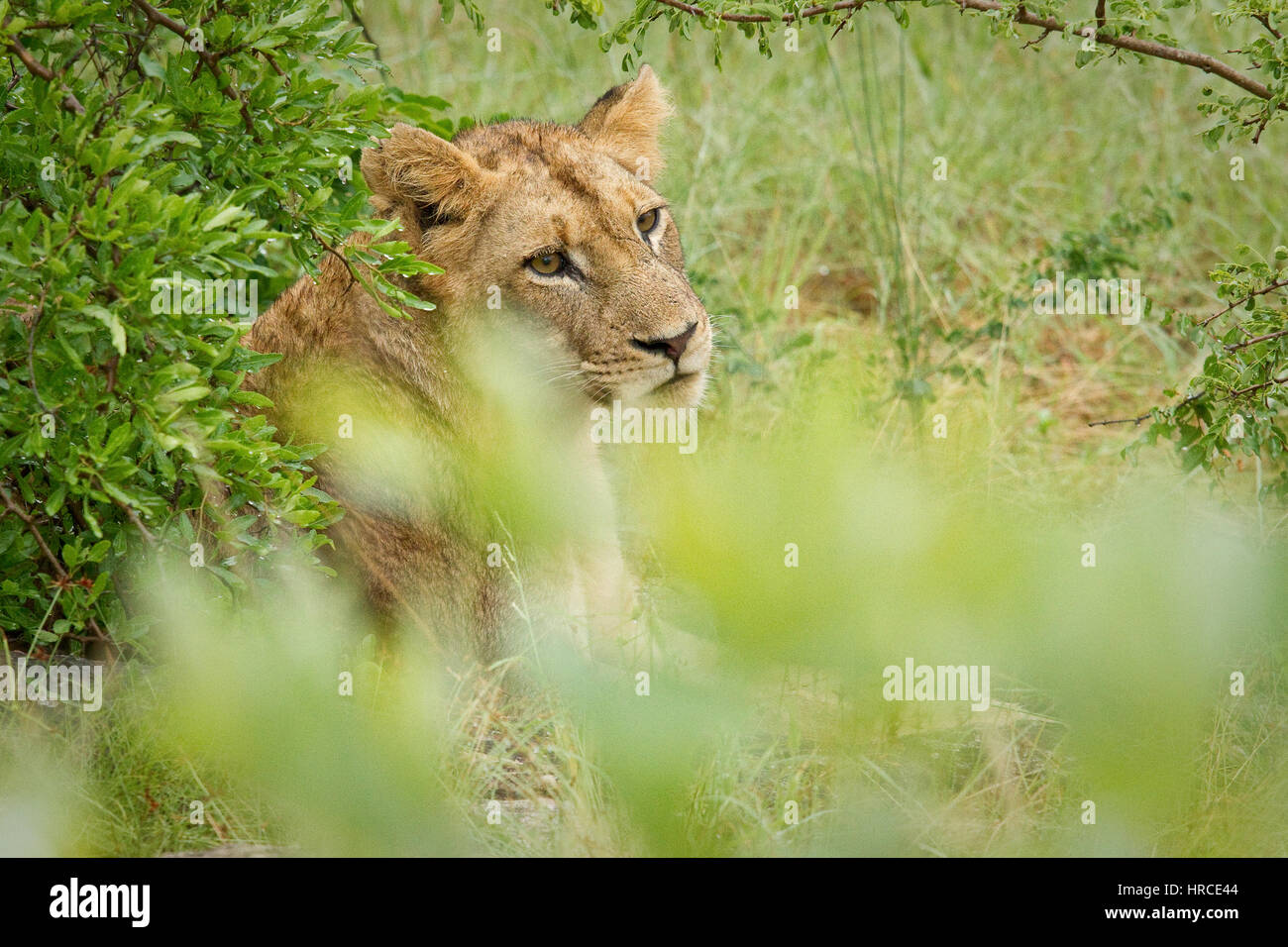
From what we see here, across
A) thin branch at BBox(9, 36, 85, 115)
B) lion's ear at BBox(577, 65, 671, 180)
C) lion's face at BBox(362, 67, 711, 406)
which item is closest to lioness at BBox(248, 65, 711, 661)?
lion's face at BBox(362, 67, 711, 406)

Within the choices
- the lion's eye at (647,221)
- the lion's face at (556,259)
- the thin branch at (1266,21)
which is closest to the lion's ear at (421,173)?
the lion's face at (556,259)

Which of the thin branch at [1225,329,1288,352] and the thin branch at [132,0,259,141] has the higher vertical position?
Result: the thin branch at [132,0,259,141]

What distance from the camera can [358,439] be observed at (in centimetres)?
380

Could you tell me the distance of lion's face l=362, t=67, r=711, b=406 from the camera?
4391mm

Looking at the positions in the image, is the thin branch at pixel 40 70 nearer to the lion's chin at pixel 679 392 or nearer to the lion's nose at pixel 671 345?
the lion's nose at pixel 671 345

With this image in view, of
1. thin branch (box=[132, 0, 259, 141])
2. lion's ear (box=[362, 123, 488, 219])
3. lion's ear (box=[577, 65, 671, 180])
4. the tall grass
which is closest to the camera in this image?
the tall grass

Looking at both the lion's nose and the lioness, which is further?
the lion's nose

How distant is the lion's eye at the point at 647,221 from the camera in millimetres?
4629

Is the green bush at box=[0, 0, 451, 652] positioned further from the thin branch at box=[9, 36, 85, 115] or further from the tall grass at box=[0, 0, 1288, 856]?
the tall grass at box=[0, 0, 1288, 856]

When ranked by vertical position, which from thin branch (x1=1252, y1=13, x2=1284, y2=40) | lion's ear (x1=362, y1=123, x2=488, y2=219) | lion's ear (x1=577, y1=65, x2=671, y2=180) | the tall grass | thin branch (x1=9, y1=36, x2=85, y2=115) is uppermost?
lion's ear (x1=577, y1=65, x2=671, y2=180)

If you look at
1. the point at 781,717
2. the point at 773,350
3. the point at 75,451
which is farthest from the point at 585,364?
the point at 773,350

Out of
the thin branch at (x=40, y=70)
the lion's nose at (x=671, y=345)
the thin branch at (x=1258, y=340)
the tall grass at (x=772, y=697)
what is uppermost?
the thin branch at (x=40, y=70)

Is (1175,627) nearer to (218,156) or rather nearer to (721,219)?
(218,156)

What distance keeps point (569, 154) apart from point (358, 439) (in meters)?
1.36
